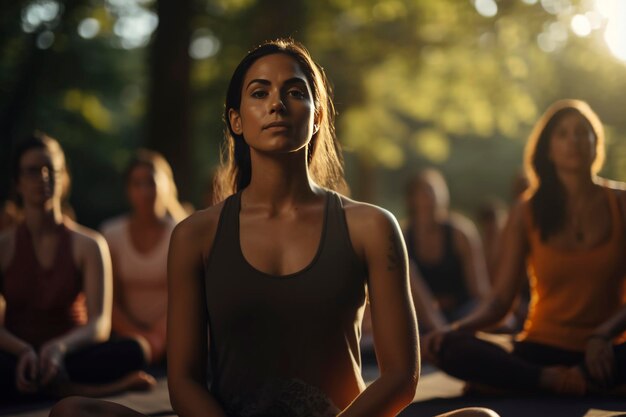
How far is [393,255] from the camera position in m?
3.31

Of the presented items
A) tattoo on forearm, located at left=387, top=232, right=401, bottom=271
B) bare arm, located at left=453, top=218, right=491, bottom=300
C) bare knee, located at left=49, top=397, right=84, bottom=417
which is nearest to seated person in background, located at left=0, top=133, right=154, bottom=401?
bare knee, located at left=49, top=397, right=84, bottom=417

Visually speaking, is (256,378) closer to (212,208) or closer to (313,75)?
(212,208)

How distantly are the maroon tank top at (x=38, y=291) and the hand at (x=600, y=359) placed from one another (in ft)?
9.92

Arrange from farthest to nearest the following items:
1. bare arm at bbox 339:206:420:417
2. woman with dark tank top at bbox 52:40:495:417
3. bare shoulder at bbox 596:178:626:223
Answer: bare shoulder at bbox 596:178:626:223 → woman with dark tank top at bbox 52:40:495:417 → bare arm at bbox 339:206:420:417

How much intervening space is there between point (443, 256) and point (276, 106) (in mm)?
5609

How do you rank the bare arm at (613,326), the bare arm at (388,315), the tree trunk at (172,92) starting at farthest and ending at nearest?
the tree trunk at (172,92) < the bare arm at (613,326) < the bare arm at (388,315)

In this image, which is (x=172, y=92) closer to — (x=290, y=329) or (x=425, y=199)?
(x=425, y=199)

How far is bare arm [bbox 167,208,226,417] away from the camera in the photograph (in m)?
3.35

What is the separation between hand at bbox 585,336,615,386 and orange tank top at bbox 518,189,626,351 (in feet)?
0.71

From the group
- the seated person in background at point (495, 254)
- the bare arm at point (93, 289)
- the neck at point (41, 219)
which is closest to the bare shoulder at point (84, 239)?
the bare arm at point (93, 289)

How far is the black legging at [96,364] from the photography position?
18.9 ft

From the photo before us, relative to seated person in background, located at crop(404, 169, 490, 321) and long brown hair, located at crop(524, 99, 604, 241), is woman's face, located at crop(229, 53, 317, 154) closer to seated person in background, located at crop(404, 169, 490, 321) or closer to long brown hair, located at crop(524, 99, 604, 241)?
long brown hair, located at crop(524, 99, 604, 241)

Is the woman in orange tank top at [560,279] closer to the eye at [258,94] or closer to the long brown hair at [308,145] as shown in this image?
the long brown hair at [308,145]

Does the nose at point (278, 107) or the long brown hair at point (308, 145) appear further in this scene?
the long brown hair at point (308, 145)
